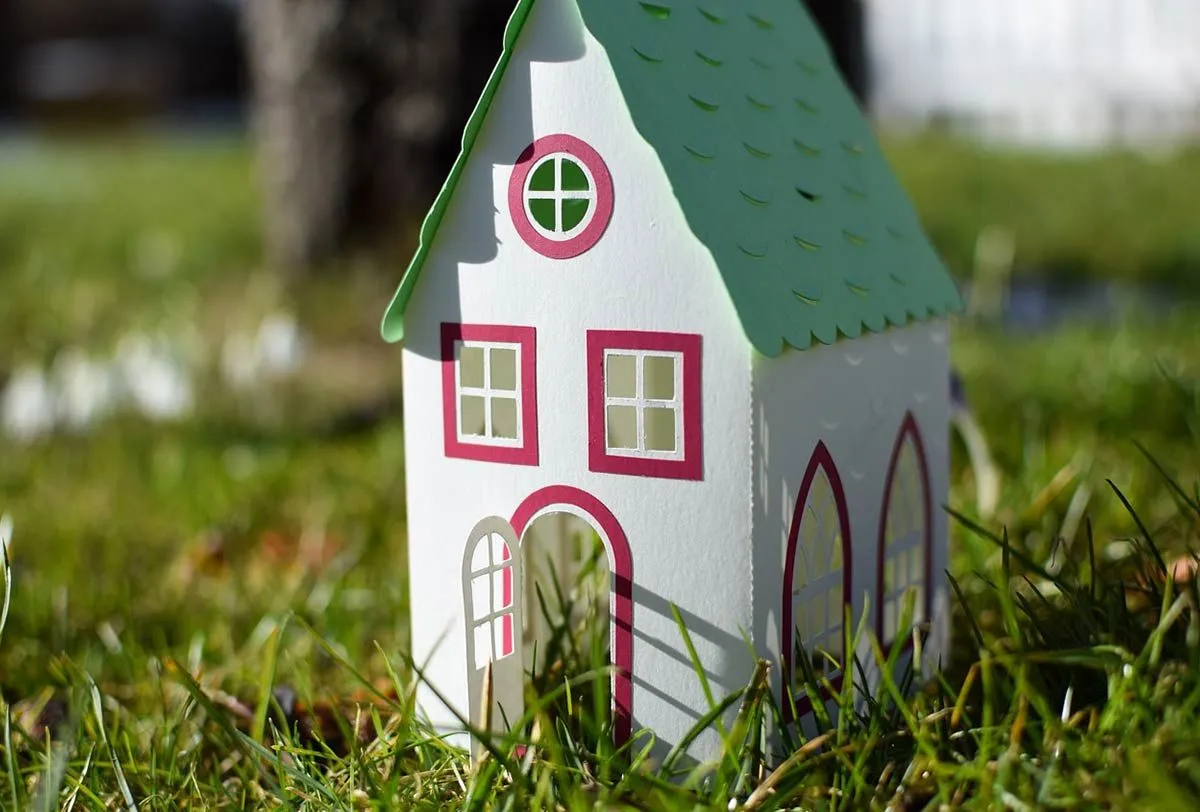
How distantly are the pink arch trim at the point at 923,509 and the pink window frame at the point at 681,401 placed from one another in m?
0.53

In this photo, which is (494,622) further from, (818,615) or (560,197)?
(560,197)

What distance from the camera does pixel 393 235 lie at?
16.7 feet

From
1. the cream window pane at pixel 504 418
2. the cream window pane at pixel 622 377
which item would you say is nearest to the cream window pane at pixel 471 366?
the cream window pane at pixel 504 418

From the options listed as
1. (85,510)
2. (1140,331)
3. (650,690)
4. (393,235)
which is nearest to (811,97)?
(650,690)

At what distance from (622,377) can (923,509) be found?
2.04 feet

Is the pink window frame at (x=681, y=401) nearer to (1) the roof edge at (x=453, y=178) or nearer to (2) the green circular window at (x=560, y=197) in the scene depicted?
(2) the green circular window at (x=560, y=197)

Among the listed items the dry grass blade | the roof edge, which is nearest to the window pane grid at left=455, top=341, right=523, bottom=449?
the roof edge

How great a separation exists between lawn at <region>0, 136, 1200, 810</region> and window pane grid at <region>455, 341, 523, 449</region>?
0.36 m

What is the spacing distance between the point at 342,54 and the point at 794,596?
11.6 ft

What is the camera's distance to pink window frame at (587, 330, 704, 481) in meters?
1.93

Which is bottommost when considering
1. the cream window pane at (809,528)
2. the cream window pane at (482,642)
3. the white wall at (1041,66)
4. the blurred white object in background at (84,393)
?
the cream window pane at (482,642)

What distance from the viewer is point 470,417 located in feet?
7.06

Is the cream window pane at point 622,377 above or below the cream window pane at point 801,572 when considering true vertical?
above

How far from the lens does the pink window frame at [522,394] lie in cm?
206
